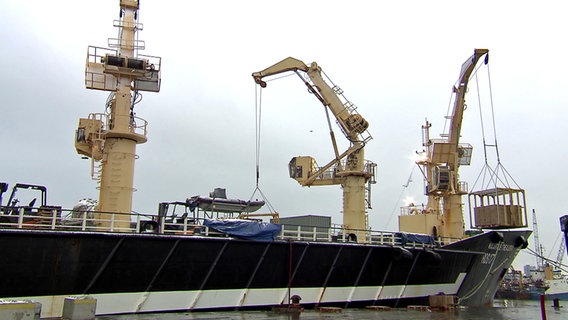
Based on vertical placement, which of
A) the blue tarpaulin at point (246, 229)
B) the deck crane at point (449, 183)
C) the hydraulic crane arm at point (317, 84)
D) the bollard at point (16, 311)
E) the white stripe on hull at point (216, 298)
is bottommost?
the white stripe on hull at point (216, 298)

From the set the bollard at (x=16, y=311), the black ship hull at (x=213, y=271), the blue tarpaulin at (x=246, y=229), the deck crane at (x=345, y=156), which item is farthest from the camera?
the deck crane at (x=345, y=156)

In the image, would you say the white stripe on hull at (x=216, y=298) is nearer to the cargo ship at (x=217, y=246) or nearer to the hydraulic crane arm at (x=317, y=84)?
the cargo ship at (x=217, y=246)

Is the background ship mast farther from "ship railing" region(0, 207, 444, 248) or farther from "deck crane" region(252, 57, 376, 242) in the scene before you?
"deck crane" region(252, 57, 376, 242)

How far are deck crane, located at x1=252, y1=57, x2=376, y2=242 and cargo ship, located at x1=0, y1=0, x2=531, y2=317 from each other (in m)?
0.08

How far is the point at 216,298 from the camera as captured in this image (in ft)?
66.3

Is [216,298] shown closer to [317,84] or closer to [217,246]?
[217,246]

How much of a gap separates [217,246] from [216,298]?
2.18 metres

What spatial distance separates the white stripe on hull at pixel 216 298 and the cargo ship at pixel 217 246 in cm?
5

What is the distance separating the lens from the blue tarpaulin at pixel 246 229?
20.8m

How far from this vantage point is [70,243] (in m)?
17.1

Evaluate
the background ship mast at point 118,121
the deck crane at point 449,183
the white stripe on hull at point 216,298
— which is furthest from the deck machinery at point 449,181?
the background ship mast at point 118,121

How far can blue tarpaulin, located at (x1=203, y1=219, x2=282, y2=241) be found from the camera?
818 inches

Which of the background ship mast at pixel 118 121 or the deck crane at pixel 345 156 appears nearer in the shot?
the background ship mast at pixel 118 121

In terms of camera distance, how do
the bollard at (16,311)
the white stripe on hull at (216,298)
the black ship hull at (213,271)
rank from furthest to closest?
the white stripe on hull at (216,298) < the black ship hull at (213,271) < the bollard at (16,311)
